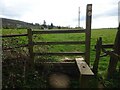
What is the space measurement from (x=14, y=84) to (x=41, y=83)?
0.72 metres

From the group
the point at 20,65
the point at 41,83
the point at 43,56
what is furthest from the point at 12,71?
the point at 43,56

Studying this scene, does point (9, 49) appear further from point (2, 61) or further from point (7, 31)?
point (7, 31)

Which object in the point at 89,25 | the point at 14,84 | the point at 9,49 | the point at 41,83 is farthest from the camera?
the point at 89,25

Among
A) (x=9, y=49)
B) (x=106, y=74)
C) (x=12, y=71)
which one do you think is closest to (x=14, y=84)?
(x=12, y=71)

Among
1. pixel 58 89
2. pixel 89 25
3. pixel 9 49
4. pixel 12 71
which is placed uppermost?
pixel 89 25

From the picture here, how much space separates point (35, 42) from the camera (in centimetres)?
745

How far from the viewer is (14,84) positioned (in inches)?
222

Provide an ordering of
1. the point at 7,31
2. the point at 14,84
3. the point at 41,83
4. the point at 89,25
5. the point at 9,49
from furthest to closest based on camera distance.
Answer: the point at 7,31 → the point at 89,25 → the point at 9,49 → the point at 41,83 → the point at 14,84

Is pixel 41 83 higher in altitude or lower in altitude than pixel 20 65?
lower

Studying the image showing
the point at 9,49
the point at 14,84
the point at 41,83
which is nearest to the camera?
the point at 14,84

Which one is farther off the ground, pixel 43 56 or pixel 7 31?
pixel 7 31

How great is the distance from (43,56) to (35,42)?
1.57 feet

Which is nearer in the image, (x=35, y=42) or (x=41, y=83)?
(x=41, y=83)

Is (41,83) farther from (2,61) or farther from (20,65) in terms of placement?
(2,61)
